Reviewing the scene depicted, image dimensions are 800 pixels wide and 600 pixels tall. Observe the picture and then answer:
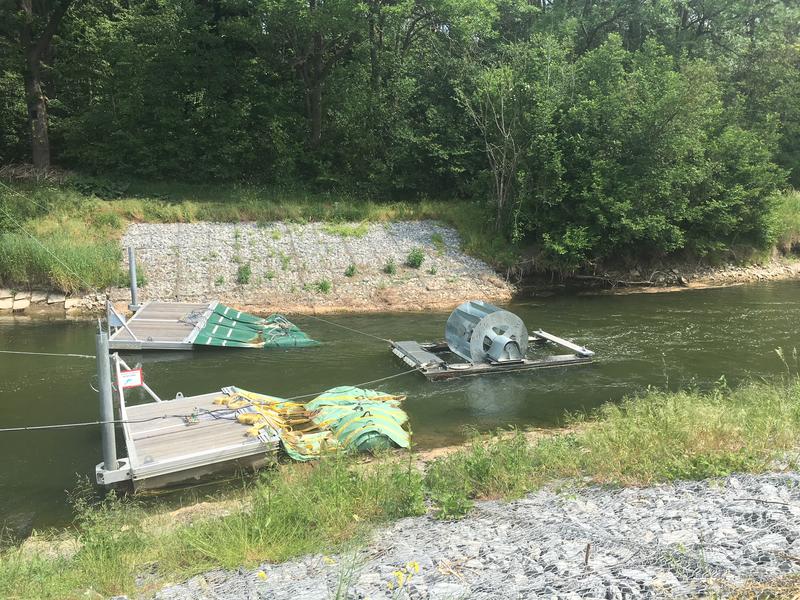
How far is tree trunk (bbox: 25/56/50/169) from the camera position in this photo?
27688 mm

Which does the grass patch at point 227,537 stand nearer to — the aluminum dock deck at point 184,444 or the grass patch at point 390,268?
the aluminum dock deck at point 184,444

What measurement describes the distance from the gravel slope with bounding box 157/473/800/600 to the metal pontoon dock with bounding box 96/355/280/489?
11.2 ft

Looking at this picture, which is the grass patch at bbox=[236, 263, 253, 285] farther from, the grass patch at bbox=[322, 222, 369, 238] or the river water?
the grass patch at bbox=[322, 222, 369, 238]

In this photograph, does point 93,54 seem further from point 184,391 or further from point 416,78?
point 184,391

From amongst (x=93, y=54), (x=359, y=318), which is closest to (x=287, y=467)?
(x=359, y=318)

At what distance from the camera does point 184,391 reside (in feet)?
42.5

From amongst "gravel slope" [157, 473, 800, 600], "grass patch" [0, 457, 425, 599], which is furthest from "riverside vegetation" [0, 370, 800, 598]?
"gravel slope" [157, 473, 800, 600]

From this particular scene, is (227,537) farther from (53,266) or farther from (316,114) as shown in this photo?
(316,114)

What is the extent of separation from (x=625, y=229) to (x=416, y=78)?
1247 centimetres

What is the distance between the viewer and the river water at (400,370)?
10.0 meters

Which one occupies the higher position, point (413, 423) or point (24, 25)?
point (24, 25)

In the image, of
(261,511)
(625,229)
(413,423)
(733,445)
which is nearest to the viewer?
(261,511)

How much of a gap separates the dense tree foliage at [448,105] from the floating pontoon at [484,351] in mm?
9652

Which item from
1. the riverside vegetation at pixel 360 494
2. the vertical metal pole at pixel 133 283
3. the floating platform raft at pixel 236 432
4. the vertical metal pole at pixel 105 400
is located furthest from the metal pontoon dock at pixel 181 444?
the vertical metal pole at pixel 133 283
